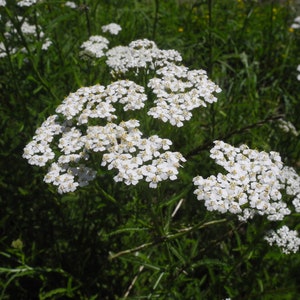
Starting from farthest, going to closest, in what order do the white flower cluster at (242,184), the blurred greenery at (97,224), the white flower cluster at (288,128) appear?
the white flower cluster at (288,128), the blurred greenery at (97,224), the white flower cluster at (242,184)

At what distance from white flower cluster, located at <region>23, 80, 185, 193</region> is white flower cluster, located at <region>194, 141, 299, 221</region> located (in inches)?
9.5

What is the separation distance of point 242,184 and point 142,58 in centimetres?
140

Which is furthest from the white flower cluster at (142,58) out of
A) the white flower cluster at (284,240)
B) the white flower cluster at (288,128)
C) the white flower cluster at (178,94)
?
the white flower cluster at (284,240)

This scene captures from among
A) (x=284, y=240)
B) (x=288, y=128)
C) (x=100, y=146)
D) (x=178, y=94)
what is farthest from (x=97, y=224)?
(x=288, y=128)

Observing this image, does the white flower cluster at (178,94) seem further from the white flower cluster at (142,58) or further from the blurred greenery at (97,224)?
the blurred greenery at (97,224)

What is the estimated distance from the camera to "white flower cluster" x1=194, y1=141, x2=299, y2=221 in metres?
2.27

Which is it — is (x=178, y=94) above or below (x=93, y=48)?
above

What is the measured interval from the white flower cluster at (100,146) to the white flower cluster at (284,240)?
0.97 m

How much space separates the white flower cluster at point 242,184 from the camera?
2.27 meters

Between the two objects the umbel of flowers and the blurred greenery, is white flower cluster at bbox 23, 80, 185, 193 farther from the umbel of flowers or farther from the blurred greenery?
the blurred greenery

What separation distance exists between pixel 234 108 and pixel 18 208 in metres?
2.60

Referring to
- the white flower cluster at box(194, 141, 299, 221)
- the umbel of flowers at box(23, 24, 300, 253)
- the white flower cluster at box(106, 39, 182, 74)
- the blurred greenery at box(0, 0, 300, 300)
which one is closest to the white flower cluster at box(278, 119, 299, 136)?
the blurred greenery at box(0, 0, 300, 300)

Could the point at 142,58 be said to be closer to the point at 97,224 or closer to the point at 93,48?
the point at 93,48

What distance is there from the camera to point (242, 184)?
2.36 meters
